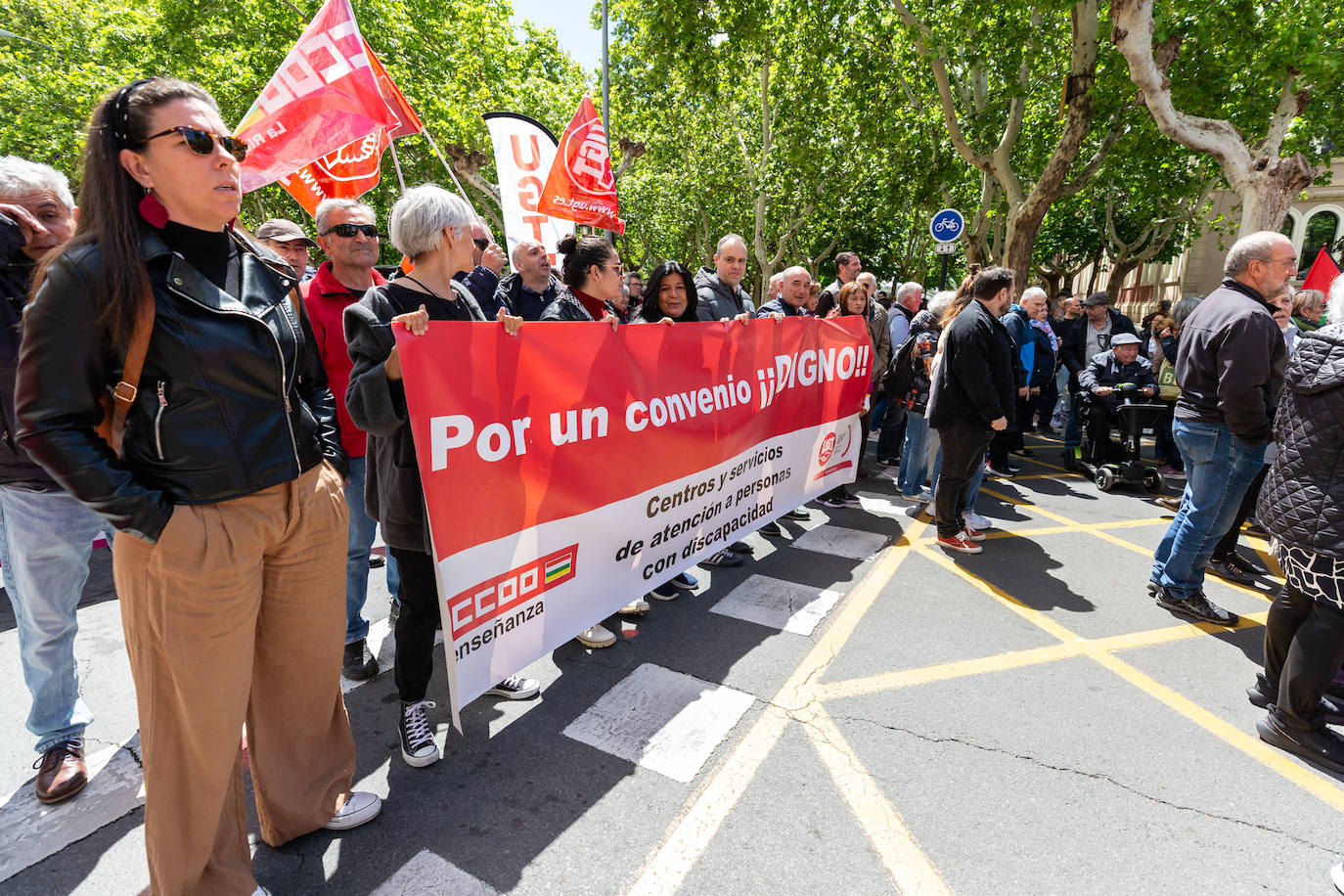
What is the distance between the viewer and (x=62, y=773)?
2.31 metres

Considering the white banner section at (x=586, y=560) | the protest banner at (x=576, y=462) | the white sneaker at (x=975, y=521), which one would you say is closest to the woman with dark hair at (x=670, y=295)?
the protest banner at (x=576, y=462)

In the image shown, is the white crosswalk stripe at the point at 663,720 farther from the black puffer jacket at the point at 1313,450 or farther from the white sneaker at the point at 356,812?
the black puffer jacket at the point at 1313,450

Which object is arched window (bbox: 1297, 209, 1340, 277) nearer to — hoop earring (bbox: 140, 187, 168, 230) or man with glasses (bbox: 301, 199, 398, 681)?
man with glasses (bbox: 301, 199, 398, 681)

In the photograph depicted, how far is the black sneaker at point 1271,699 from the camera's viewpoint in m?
2.90

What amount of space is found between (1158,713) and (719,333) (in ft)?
9.24

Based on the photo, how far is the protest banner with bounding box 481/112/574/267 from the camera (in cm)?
703

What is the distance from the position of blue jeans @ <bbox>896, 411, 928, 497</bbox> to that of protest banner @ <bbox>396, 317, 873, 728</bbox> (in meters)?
2.03

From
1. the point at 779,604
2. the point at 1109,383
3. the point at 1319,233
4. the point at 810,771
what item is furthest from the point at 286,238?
the point at 1319,233

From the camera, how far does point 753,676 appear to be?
313cm

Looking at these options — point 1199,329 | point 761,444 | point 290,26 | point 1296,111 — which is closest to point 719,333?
point 761,444

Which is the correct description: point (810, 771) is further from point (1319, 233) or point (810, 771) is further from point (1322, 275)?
point (1319, 233)

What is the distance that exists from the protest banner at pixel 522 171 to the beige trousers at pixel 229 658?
5651 millimetres

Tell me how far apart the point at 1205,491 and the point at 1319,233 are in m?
29.6

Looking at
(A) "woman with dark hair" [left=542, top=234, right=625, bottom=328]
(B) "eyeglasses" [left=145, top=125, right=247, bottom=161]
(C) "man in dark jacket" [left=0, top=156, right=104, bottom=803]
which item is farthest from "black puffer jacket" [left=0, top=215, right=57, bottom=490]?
(A) "woman with dark hair" [left=542, top=234, right=625, bottom=328]
